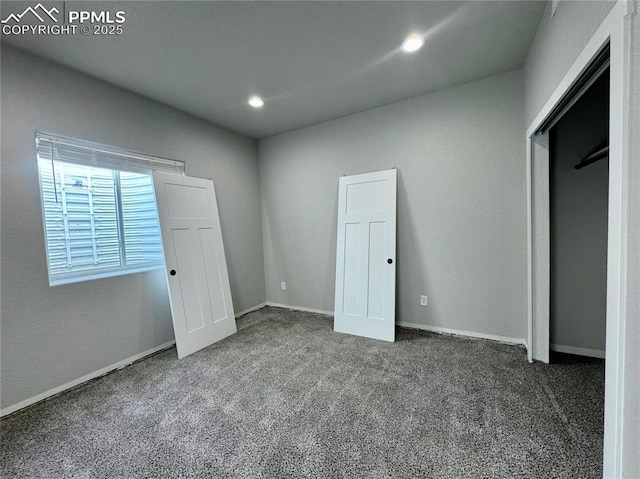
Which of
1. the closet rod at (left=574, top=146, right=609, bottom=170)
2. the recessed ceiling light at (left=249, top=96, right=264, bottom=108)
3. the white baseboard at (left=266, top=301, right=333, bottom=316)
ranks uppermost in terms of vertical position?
the recessed ceiling light at (left=249, top=96, right=264, bottom=108)

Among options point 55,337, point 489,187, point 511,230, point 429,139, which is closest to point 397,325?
point 511,230

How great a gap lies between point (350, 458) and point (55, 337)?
2368 millimetres

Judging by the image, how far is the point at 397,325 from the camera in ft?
10.5

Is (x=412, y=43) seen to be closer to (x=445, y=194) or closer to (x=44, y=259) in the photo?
(x=445, y=194)

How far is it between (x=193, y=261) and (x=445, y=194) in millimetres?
2818

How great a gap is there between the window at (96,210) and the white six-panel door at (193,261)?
0.16m

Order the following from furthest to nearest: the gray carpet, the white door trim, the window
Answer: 1. the window
2. the gray carpet
3. the white door trim

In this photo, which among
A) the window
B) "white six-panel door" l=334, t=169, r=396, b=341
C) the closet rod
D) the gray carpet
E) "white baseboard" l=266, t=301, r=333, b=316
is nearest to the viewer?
the gray carpet

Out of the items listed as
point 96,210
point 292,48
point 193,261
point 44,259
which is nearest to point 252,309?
point 193,261

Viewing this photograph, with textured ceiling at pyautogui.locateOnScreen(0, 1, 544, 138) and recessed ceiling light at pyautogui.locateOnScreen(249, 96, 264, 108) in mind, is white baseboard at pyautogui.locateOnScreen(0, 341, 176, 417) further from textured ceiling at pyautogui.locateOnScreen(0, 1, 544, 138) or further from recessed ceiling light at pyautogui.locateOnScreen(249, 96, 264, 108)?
recessed ceiling light at pyautogui.locateOnScreen(249, 96, 264, 108)

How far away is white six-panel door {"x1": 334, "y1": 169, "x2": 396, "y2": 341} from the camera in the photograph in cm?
298

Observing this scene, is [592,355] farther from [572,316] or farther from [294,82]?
[294,82]

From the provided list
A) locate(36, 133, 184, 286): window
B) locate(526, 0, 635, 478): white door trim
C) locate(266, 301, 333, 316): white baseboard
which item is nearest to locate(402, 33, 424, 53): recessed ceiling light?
locate(526, 0, 635, 478): white door trim

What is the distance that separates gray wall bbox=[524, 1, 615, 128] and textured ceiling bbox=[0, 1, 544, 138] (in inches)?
6.0
